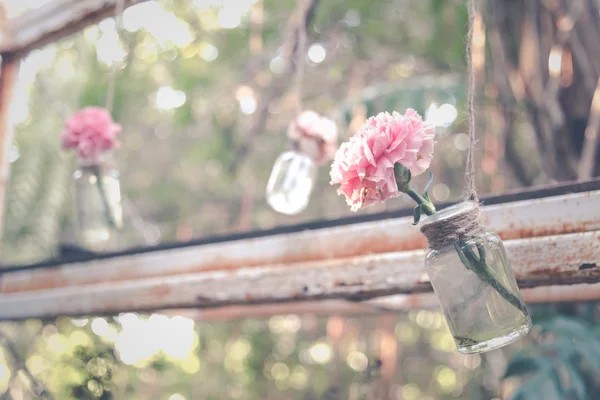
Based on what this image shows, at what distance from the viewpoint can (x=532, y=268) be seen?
70 cm

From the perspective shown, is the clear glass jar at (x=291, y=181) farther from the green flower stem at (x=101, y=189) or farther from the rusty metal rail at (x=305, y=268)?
the green flower stem at (x=101, y=189)

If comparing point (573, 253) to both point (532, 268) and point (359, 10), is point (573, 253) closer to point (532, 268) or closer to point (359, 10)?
point (532, 268)

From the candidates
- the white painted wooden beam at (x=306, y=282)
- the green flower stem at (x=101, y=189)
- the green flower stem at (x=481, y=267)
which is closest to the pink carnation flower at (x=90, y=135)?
the green flower stem at (x=101, y=189)

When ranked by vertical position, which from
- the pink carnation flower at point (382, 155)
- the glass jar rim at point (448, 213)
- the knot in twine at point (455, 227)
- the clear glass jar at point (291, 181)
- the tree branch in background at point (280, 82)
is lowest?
the knot in twine at point (455, 227)

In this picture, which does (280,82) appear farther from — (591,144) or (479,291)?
(479,291)

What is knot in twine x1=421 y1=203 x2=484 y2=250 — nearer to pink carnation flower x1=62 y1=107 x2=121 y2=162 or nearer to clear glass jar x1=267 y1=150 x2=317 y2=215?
clear glass jar x1=267 y1=150 x2=317 y2=215

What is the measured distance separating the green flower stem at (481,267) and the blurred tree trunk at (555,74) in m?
1.05

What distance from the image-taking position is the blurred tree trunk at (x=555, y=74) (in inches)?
61.3

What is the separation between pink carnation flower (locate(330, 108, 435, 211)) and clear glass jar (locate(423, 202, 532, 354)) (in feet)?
0.21

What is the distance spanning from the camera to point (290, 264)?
94 cm

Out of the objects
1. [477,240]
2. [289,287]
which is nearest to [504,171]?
[289,287]

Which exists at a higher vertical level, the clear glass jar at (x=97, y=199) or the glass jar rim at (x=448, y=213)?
the clear glass jar at (x=97, y=199)

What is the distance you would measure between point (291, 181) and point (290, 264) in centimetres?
39

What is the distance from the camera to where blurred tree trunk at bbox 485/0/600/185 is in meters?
1.56
